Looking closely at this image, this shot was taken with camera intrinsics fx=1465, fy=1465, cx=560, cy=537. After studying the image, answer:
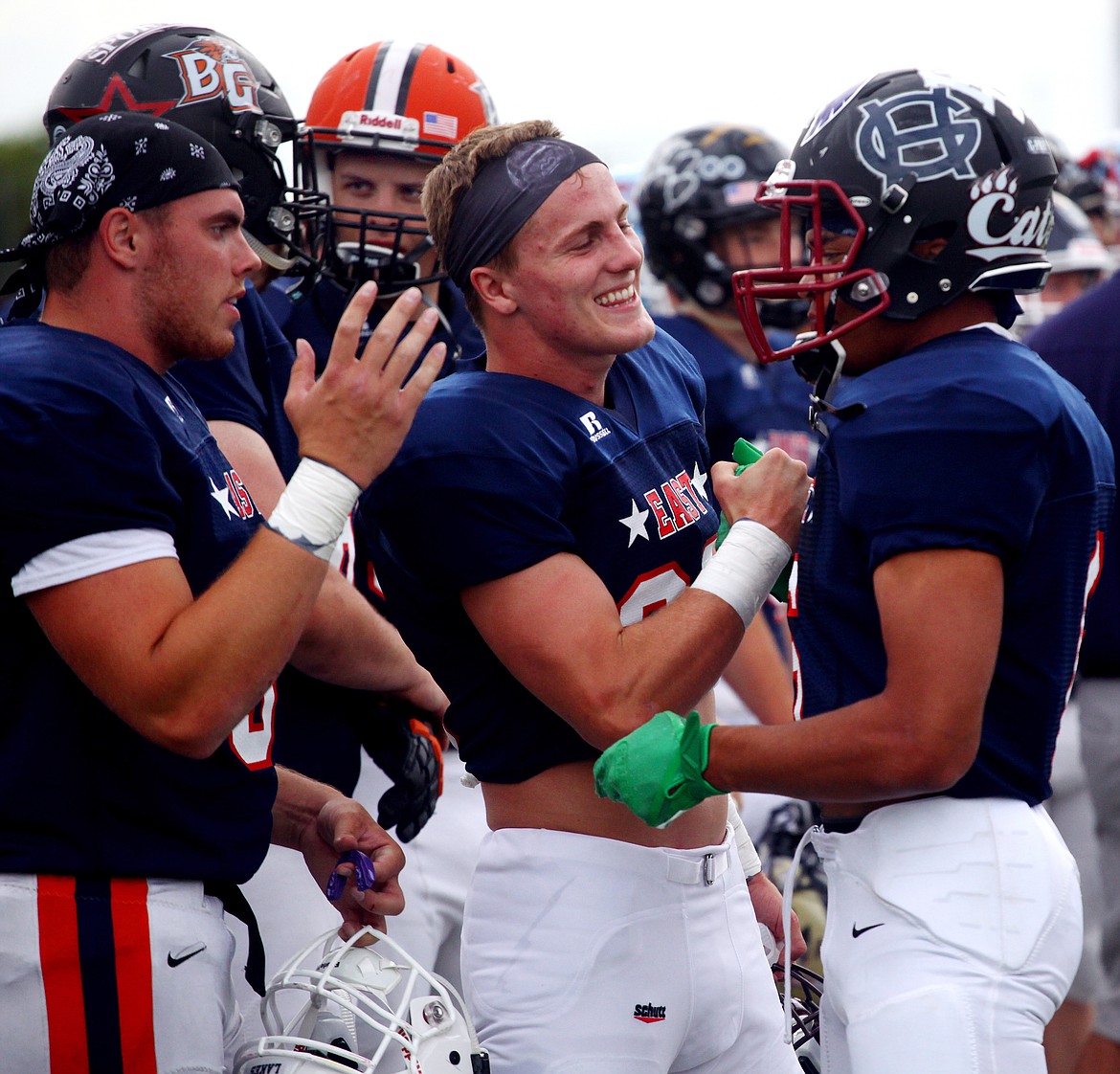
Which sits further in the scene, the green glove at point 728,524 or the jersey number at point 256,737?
the green glove at point 728,524

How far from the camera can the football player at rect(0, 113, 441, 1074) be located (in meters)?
2.26

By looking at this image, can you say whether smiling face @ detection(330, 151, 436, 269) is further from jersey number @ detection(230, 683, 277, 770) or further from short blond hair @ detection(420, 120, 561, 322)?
jersey number @ detection(230, 683, 277, 770)

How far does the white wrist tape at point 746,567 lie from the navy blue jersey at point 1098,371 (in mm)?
2024

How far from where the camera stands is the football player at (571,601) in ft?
8.36

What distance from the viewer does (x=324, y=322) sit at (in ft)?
13.0

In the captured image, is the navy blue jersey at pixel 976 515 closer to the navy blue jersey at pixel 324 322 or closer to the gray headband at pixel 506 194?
the gray headband at pixel 506 194

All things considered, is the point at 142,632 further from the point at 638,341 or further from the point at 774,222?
the point at 774,222

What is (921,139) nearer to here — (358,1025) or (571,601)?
(571,601)

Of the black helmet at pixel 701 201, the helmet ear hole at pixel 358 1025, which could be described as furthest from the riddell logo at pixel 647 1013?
the black helmet at pixel 701 201

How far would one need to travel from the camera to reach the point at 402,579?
2.73m

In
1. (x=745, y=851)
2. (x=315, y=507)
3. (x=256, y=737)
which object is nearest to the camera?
(x=315, y=507)

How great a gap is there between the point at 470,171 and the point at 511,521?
2.48 ft

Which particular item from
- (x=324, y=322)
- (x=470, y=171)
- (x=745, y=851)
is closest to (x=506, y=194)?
(x=470, y=171)

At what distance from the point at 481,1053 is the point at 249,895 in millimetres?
927
